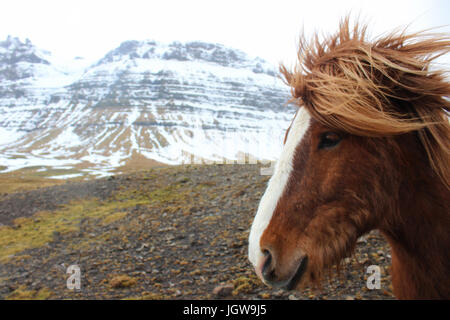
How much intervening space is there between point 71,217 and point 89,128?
18589cm

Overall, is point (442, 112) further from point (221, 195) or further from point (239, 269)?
point (221, 195)

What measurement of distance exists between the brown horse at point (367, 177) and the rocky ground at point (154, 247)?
54cm

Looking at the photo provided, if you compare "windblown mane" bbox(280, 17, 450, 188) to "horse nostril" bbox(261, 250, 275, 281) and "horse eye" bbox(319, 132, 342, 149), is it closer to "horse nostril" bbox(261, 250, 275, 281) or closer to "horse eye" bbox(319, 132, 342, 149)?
"horse eye" bbox(319, 132, 342, 149)

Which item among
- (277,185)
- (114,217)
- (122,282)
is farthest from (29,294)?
(277,185)

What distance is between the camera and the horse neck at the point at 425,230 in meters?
1.76

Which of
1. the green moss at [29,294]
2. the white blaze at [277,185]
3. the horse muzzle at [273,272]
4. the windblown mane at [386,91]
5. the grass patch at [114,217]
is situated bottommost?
the green moss at [29,294]

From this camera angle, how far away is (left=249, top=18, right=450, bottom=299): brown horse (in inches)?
68.6

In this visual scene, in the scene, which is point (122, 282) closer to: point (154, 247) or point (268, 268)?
point (154, 247)

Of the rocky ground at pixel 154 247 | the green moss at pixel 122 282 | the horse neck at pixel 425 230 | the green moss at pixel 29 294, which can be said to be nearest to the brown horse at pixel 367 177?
the horse neck at pixel 425 230

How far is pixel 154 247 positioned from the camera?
7695 mm

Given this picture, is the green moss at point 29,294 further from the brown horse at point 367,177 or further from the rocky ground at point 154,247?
the brown horse at point 367,177

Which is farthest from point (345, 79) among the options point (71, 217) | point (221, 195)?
Answer: point (71, 217)

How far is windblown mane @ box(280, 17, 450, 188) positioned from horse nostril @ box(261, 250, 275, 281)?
0.94 meters

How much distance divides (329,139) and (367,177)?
0.34 meters
